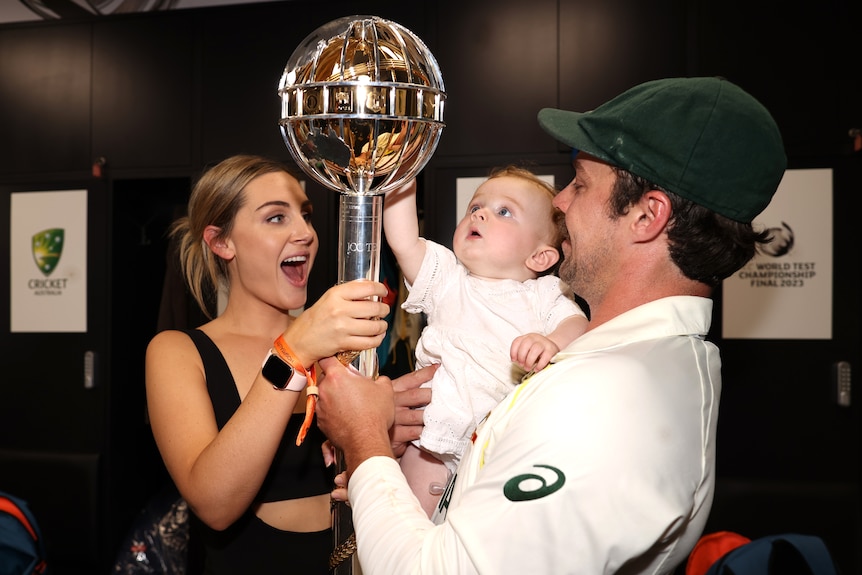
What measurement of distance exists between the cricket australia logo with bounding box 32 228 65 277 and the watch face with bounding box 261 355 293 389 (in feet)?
12.5

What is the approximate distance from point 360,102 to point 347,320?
0.32m

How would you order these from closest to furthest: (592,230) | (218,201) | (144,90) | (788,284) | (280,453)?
(592,230) → (280,453) → (218,201) → (788,284) → (144,90)

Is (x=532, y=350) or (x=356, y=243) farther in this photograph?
(x=532, y=350)

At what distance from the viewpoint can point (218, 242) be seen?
199 cm

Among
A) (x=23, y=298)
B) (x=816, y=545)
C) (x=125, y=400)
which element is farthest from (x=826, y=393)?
(x=23, y=298)

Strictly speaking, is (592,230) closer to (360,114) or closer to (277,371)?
(360,114)

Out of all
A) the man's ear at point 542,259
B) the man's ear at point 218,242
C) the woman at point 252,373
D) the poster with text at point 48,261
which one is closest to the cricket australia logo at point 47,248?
the poster with text at point 48,261

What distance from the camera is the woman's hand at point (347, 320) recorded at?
3.78ft

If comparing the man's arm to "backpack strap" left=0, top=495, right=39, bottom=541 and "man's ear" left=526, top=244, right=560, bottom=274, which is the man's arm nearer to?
"man's ear" left=526, top=244, right=560, bottom=274

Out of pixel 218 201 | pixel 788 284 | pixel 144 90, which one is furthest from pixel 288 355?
pixel 144 90

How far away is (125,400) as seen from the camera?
464 centimetres

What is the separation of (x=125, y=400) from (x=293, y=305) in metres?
3.11

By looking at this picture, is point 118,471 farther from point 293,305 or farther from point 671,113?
point 671,113

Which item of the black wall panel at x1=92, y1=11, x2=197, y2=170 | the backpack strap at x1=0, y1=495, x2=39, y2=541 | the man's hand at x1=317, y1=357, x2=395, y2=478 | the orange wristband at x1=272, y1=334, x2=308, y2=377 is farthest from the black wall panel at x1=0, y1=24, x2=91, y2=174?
the man's hand at x1=317, y1=357, x2=395, y2=478
